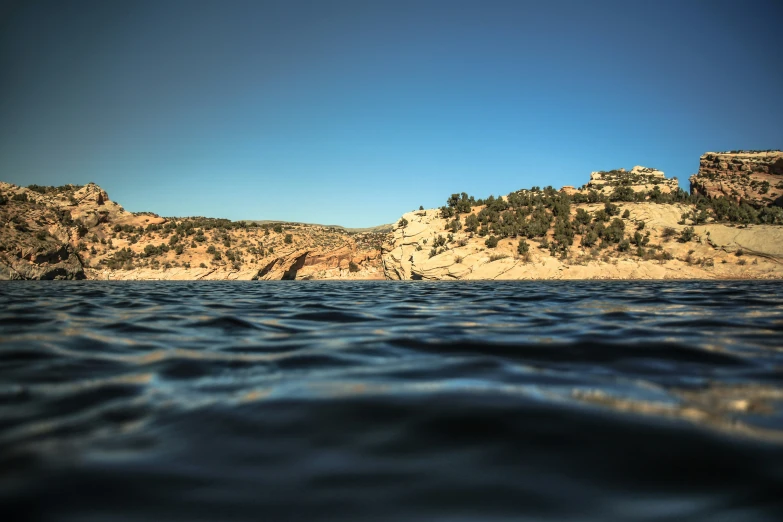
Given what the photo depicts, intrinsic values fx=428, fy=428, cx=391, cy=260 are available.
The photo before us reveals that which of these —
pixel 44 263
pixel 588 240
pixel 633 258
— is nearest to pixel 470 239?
pixel 588 240

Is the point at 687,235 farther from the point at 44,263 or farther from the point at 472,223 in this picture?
the point at 44,263

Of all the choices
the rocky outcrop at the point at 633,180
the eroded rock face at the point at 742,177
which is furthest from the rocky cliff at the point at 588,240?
the rocky outcrop at the point at 633,180

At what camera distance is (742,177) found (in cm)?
5419

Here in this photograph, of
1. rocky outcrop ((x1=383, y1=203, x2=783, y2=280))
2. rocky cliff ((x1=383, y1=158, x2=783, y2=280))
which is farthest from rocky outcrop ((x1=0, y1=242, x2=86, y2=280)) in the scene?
rocky outcrop ((x1=383, y1=203, x2=783, y2=280))

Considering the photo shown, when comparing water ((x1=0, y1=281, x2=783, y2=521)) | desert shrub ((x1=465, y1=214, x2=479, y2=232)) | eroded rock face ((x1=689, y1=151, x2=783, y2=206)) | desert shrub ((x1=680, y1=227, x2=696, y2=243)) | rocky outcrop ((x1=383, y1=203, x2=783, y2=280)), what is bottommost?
water ((x1=0, y1=281, x2=783, y2=521))

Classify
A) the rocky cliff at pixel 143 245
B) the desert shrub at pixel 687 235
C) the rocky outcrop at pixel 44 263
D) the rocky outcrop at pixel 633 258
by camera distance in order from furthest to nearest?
the rocky cliff at pixel 143 245 < the desert shrub at pixel 687 235 < the rocky outcrop at pixel 44 263 < the rocky outcrop at pixel 633 258

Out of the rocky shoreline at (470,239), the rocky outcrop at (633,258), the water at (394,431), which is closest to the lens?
the water at (394,431)

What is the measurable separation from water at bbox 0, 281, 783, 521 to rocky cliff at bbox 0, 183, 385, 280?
42.7 metres

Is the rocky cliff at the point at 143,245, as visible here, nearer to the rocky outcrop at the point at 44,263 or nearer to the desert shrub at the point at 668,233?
the rocky outcrop at the point at 44,263

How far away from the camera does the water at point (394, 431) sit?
4.51 ft

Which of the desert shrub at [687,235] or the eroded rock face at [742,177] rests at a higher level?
the eroded rock face at [742,177]

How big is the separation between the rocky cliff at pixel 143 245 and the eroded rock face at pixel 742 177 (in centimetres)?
4360

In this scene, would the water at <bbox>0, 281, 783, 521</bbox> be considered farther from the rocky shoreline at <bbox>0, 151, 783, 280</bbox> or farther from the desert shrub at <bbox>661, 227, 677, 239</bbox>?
the desert shrub at <bbox>661, 227, 677, 239</bbox>

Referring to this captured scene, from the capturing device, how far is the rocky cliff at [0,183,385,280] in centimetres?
3928
